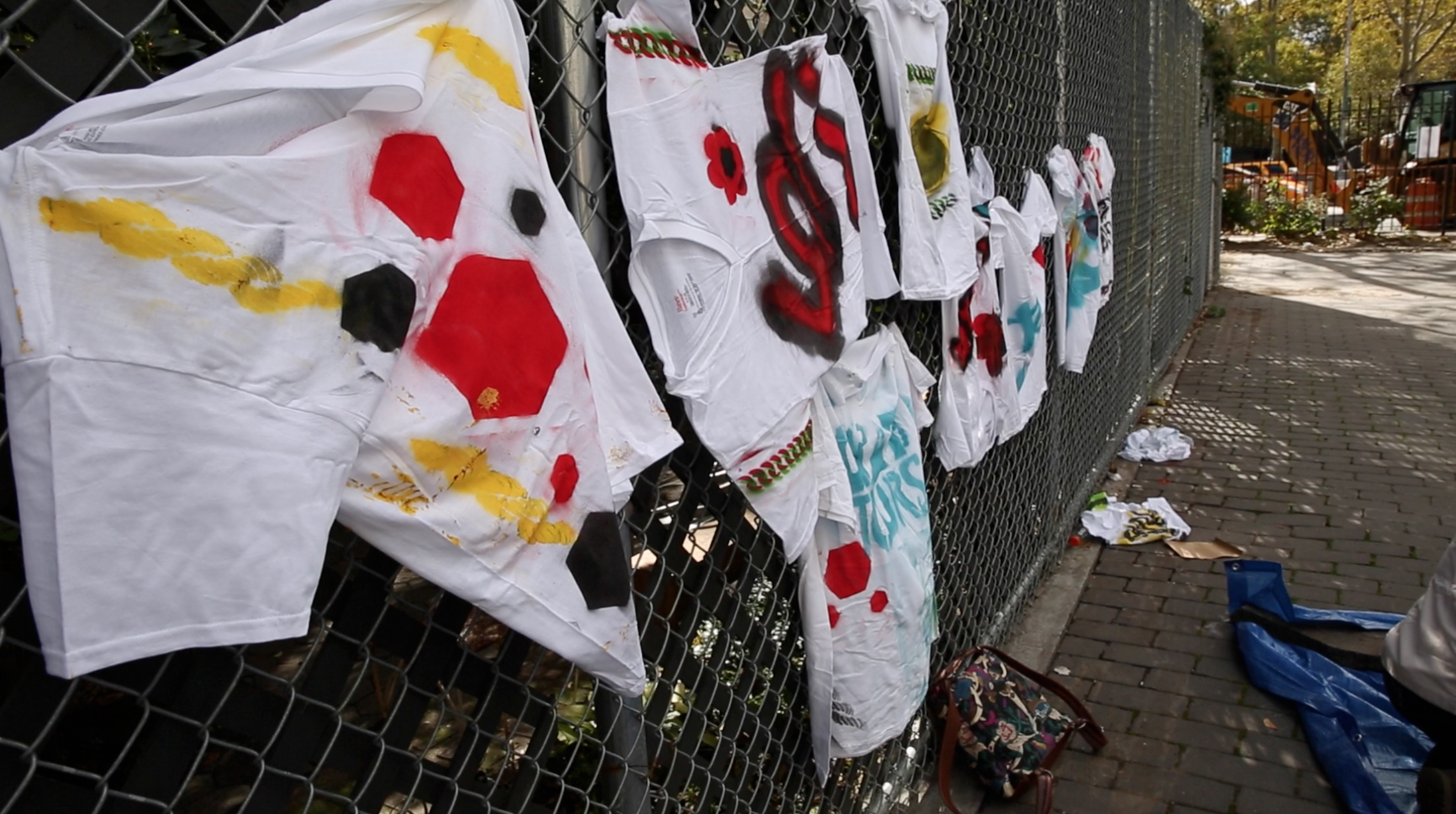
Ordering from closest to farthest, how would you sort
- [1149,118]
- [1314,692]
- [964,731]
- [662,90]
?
[662,90] → [964,731] → [1314,692] → [1149,118]

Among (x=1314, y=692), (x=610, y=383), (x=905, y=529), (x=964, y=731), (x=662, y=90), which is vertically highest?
(x=662, y=90)

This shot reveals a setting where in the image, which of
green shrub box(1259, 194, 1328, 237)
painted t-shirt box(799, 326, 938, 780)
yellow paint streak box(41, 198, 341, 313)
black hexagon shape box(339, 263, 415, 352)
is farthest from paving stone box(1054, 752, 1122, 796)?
green shrub box(1259, 194, 1328, 237)

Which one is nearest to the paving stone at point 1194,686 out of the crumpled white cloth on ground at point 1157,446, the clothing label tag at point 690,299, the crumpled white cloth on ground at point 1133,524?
the crumpled white cloth on ground at point 1133,524

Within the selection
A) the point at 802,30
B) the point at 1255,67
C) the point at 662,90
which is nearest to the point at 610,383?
the point at 662,90

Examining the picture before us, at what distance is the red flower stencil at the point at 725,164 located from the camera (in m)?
1.67

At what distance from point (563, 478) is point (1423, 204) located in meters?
20.3

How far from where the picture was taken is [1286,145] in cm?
2067

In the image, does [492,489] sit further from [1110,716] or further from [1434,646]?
[1110,716]

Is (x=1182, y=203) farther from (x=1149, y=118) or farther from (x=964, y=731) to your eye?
(x=964, y=731)

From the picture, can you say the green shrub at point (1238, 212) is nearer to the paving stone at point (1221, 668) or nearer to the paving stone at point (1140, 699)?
the paving stone at point (1221, 668)

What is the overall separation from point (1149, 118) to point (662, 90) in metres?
5.85

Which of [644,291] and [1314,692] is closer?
[644,291]

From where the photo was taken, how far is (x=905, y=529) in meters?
2.45

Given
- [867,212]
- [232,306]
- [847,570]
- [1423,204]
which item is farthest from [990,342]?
[1423,204]
